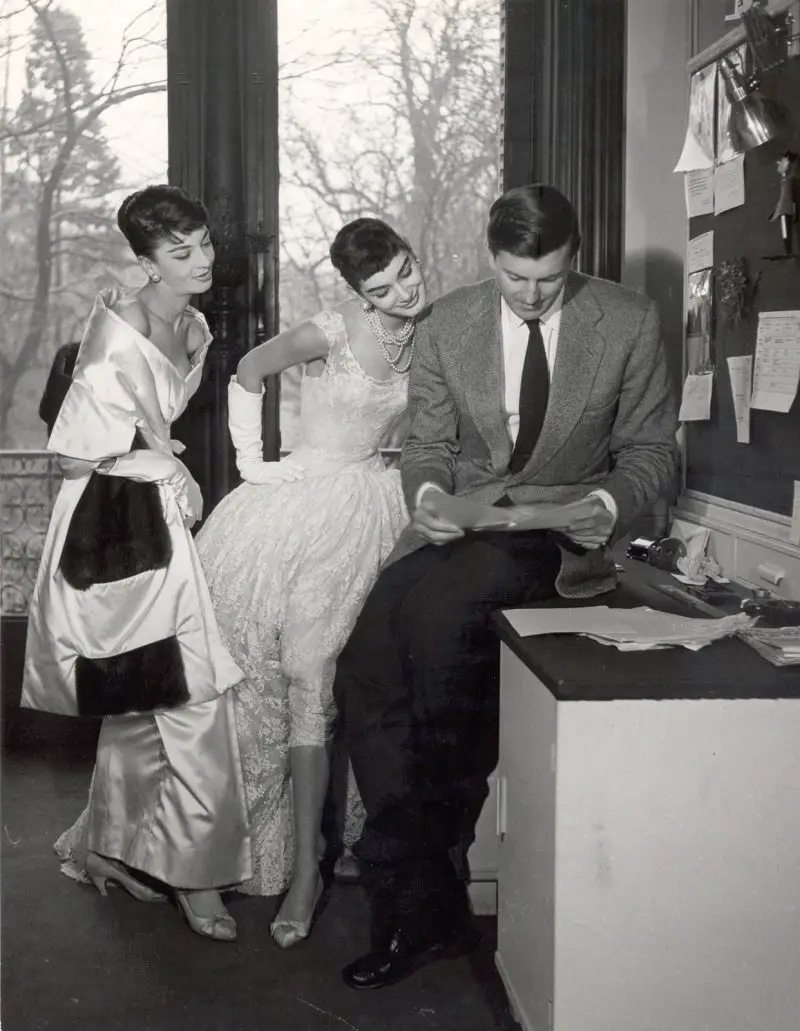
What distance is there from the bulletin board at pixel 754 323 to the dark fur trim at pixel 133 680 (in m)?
1.24

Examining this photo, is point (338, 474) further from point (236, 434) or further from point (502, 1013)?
point (502, 1013)

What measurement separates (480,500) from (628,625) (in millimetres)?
502

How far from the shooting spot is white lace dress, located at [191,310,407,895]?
2.27m

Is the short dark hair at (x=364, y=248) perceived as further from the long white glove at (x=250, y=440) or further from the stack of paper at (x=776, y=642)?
the stack of paper at (x=776, y=642)

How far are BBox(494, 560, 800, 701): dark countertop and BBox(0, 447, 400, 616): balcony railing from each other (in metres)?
0.99

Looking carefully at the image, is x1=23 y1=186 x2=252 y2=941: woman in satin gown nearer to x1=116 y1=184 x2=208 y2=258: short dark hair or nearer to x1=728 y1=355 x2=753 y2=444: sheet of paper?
x1=116 y1=184 x2=208 y2=258: short dark hair

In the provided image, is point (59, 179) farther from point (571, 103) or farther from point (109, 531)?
point (571, 103)

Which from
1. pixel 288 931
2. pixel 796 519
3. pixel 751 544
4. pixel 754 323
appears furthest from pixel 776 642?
pixel 288 931

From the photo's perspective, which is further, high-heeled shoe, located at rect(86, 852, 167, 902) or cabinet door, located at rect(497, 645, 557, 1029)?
high-heeled shoe, located at rect(86, 852, 167, 902)

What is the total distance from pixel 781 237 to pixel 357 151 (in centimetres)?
85

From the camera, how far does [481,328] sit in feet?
7.05

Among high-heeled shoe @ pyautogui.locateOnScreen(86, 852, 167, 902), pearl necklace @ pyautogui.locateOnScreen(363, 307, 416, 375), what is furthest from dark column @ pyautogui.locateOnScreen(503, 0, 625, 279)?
high-heeled shoe @ pyautogui.locateOnScreen(86, 852, 167, 902)

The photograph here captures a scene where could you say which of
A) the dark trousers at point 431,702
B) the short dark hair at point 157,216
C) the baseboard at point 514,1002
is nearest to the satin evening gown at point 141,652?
the short dark hair at point 157,216

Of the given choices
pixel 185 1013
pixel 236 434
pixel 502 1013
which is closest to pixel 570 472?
pixel 236 434
